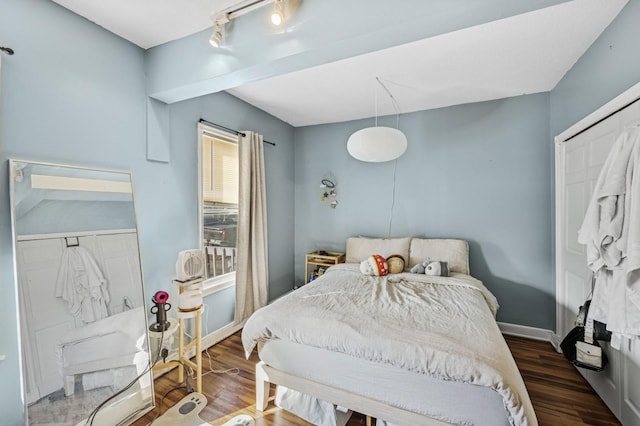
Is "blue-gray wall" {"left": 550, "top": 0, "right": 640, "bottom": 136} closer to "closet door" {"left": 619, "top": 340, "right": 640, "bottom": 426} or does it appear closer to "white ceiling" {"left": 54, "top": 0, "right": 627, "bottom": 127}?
"white ceiling" {"left": 54, "top": 0, "right": 627, "bottom": 127}

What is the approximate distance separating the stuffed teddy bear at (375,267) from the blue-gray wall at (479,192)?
76 centimetres

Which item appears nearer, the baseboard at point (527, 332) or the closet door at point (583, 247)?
the closet door at point (583, 247)

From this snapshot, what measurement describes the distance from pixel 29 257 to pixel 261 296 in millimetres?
1994

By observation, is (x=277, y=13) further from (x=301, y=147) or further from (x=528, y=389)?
A: (x=528, y=389)

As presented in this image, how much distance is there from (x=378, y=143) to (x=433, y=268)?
1367 millimetres

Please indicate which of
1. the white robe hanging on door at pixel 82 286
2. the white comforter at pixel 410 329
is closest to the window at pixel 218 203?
the white robe hanging on door at pixel 82 286

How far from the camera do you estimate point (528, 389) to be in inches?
78.6

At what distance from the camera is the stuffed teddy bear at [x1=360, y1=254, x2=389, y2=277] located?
2.69 meters

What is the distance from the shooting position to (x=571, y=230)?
2.27 meters

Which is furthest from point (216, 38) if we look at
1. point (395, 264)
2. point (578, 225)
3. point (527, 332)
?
point (527, 332)

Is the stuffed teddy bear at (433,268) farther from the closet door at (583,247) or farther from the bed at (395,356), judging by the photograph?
the closet door at (583,247)

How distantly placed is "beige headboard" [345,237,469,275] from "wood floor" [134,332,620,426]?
3.22ft

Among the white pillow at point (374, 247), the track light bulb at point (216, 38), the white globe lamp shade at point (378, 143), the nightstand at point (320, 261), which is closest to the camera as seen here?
the track light bulb at point (216, 38)

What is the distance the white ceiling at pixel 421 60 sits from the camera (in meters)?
1.61
